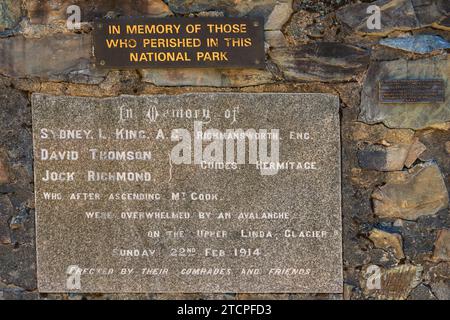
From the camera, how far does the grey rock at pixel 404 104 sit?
9.37 feet

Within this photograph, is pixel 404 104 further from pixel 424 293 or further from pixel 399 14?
pixel 424 293

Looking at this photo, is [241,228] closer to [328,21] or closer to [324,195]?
[324,195]

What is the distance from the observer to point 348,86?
2.88 m

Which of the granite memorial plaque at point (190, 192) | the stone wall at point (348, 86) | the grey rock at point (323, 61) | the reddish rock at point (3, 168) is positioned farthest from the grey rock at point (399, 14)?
the reddish rock at point (3, 168)

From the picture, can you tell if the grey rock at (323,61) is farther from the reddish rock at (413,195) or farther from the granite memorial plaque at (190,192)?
the reddish rock at (413,195)

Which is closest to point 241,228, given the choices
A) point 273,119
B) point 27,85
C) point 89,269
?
Answer: point 273,119

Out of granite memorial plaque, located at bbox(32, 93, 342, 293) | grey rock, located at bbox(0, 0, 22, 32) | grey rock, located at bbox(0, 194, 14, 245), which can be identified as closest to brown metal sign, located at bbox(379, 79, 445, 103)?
granite memorial plaque, located at bbox(32, 93, 342, 293)

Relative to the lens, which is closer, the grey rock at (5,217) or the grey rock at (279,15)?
the grey rock at (279,15)

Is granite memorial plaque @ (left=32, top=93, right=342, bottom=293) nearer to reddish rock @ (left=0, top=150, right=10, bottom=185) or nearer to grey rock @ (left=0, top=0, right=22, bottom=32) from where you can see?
reddish rock @ (left=0, top=150, right=10, bottom=185)

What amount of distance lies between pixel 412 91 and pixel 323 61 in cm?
49

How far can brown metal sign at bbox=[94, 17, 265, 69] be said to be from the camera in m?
2.84

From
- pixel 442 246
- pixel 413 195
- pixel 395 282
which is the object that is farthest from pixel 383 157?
pixel 395 282

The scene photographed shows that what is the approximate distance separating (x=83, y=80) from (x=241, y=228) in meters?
1.17

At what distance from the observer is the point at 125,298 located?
Result: 2969 millimetres
